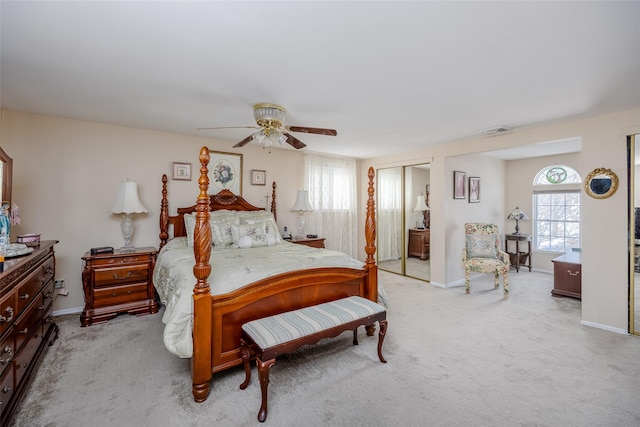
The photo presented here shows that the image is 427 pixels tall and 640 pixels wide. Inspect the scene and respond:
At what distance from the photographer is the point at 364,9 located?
1509 mm

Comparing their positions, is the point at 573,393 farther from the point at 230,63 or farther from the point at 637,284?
the point at 230,63

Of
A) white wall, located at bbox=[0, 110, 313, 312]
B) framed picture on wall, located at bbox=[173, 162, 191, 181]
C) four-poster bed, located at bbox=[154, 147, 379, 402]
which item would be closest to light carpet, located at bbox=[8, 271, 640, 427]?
four-poster bed, located at bbox=[154, 147, 379, 402]

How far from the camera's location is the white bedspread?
201 centimetres

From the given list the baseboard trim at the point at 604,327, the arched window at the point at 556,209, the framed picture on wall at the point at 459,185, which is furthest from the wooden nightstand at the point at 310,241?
the arched window at the point at 556,209

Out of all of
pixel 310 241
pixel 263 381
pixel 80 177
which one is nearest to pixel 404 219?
pixel 310 241

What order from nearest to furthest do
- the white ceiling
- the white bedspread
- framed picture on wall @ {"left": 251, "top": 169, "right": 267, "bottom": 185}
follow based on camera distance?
the white ceiling < the white bedspread < framed picture on wall @ {"left": 251, "top": 169, "right": 267, "bottom": 185}

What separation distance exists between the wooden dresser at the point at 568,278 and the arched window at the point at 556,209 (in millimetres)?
1493

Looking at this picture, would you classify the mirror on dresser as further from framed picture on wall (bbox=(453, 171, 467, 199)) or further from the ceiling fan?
framed picture on wall (bbox=(453, 171, 467, 199))

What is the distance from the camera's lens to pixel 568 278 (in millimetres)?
4164

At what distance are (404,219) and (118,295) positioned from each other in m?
4.55

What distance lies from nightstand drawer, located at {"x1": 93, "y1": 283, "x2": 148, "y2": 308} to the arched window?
698 centimetres

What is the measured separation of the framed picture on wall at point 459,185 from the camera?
486 centimetres

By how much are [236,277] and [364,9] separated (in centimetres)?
194

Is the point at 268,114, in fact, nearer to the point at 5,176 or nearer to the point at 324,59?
the point at 324,59
